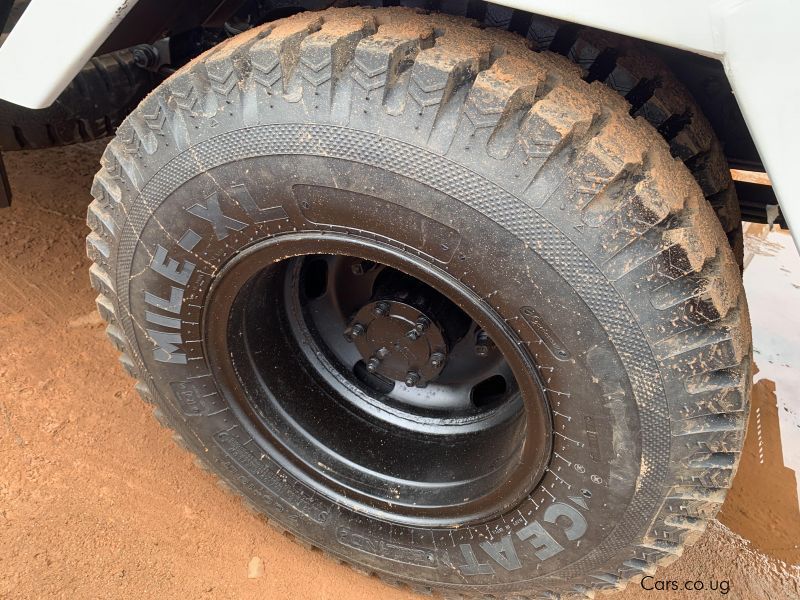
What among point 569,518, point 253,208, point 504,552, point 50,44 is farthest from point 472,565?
point 50,44

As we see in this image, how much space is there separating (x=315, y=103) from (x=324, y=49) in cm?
11

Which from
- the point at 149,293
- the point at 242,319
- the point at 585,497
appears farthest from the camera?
the point at 242,319

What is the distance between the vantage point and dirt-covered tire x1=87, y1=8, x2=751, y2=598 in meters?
1.28

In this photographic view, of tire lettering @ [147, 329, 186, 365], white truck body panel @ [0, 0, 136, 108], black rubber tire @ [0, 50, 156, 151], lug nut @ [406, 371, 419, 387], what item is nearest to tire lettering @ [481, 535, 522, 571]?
lug nut @ [406, 371, 419, 387]

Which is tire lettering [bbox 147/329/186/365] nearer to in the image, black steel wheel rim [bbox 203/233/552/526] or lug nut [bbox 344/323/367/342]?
black steel wheel rim [bbox 203/233/552/526]

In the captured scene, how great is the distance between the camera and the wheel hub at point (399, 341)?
1903mm

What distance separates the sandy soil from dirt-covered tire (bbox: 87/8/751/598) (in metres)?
0.46

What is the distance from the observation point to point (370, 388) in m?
2.15

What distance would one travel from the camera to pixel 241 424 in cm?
193

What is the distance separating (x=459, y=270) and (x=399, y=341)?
1.94 ft

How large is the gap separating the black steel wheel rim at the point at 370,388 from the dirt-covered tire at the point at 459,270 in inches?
0.4

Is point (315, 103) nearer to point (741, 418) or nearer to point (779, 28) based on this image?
point (779, 28)

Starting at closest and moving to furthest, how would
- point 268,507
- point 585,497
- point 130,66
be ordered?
1. point 585,497
2. point 268,507
3. point 130,66

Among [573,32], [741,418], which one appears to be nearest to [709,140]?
[573,32]
